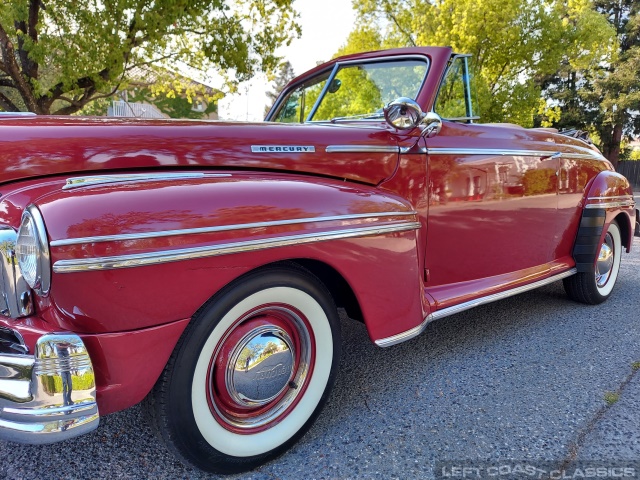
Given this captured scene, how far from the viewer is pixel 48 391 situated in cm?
123

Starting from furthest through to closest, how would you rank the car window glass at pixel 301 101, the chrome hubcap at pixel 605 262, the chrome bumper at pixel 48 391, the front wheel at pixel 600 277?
1. the chrome hubcap at pixel 605 262
2. the front wheel at pixel 600 277
3. the car window glass at pixel 301 101
4. the chrome bumper at pixel 48 391

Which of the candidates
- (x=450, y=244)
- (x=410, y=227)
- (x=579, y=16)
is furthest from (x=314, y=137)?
(x=579, y=16)

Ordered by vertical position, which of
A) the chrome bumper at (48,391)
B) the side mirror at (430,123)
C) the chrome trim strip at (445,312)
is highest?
the side mirror at (430,123)

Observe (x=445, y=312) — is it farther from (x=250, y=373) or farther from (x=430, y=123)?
(x=250, y=373)

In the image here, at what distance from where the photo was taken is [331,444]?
5.88ft

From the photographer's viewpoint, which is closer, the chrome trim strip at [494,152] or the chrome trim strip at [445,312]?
the chrome trim strip at [445,312]

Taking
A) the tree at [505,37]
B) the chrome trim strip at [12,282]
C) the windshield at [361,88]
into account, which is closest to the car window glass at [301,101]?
the windshield at [361,88]

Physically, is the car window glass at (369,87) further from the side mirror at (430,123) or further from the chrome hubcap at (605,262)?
the chrome hubcap at (605,262)

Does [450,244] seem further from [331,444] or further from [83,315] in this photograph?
[83,315]

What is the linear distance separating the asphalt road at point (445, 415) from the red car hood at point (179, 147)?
1.01 m

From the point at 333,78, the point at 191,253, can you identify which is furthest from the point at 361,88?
the point at 191,253

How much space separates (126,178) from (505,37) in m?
10.3

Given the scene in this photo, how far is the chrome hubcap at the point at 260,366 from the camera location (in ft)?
5.24

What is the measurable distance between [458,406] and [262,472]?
0.93 m
